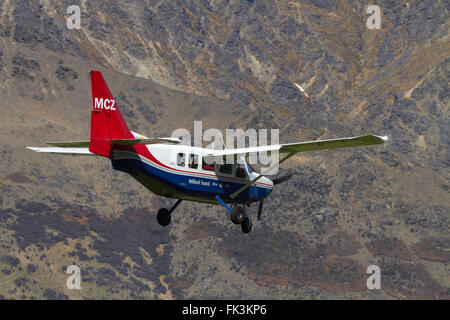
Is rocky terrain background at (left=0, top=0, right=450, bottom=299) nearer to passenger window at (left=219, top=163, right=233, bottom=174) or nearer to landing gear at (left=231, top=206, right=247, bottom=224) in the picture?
landing gear at (left=231, top=206, right=247, bottom=224)

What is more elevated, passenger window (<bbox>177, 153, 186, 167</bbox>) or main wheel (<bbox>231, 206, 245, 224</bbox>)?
passenger window (<bbox>177, 153, 186, 167</bbox>)

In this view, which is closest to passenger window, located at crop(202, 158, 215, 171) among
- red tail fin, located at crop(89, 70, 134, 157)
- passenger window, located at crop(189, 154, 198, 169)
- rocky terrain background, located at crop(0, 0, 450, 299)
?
passenger window, located at crop(189, 154, 198, 169)

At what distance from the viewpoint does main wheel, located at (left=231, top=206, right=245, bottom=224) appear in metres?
48.2

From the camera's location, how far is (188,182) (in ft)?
151

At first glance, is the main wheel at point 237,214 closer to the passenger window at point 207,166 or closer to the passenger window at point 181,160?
the passenger window at point 207,166

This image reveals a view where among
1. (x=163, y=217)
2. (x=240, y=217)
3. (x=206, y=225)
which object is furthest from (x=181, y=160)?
(x=206, y=225)

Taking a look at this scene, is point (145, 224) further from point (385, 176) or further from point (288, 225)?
point (385, 176)

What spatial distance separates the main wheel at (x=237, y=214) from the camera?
48250 millimetres

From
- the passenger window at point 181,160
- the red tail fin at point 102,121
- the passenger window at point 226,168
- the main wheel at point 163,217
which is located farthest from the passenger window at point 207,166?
the red tail fin at point 102,121

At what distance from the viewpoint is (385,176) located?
16375 centimetres

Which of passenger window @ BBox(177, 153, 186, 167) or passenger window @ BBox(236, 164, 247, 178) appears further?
passenger window @ BBox(236, 164, 247, 178)

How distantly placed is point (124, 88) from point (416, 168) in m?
64.4

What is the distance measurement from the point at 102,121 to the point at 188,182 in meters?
5.73

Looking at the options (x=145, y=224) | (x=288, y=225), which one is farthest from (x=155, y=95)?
(x=288, y=225)
